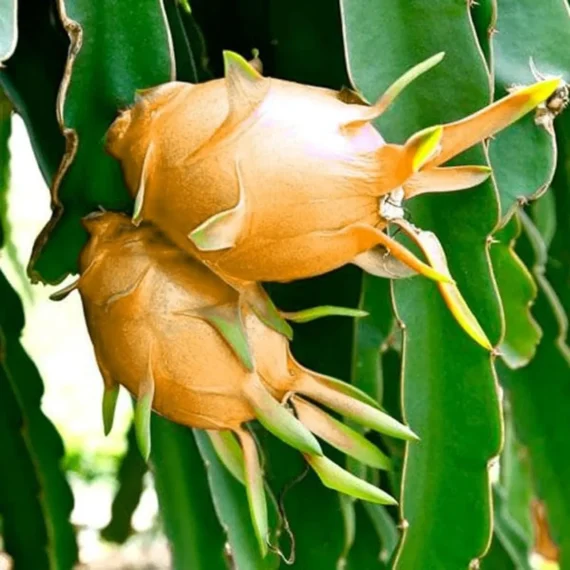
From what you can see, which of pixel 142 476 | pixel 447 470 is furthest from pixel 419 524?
pixel 142 476

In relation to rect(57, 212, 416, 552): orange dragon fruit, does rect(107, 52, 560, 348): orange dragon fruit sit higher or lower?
higher

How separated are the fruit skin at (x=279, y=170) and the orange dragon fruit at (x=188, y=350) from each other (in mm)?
22

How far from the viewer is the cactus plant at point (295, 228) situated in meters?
0.44

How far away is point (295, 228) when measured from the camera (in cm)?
44

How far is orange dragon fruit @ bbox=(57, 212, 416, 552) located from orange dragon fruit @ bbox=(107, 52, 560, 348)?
0.07 ft

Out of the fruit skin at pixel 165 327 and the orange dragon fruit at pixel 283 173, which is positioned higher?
the orange dragon fruit at pixel 283 173

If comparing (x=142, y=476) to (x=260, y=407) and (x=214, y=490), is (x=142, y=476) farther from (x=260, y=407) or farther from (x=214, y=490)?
(x=260, y=407)

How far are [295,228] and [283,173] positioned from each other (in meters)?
0.02

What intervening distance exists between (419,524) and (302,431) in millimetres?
150

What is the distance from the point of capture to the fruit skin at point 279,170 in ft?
1.42

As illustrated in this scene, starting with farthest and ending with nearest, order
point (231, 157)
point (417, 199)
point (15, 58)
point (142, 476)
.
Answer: point (142, 476) → point (15, 58) → point (417, 199) → point (231, 157)

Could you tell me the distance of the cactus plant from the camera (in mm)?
443

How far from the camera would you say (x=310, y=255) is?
0.44 metres

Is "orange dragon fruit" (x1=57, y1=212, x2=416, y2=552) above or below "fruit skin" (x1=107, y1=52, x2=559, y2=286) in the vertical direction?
below
